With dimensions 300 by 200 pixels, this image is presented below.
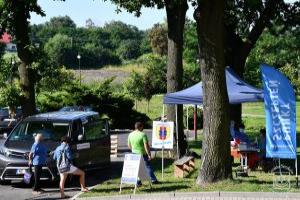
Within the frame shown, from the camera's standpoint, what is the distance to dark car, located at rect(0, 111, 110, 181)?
14.6 metres

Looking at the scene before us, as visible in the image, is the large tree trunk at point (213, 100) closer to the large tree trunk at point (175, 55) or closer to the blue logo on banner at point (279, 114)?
the blue logo on banner at point (279, 114)

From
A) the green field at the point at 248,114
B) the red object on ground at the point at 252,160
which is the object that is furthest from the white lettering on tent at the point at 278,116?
the green field at the point at 248,114

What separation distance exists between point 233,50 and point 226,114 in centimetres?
1203

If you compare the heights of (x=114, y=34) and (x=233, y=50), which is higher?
(x=114, y=34)

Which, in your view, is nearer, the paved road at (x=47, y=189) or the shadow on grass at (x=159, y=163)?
the paved road at (x=47, y=189)

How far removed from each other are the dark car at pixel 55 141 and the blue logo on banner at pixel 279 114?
5.03m

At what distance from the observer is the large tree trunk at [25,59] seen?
874 inches

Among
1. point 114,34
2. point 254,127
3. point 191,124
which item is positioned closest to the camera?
point 254,127

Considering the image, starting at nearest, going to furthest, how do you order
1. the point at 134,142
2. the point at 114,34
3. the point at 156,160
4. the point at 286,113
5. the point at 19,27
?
the point at 286,113 < the point at 134,142 < the point at 156,160 < the point at 19,27 < the point at 114,34

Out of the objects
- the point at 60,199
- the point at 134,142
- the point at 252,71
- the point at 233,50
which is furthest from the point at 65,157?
the point at 252,71

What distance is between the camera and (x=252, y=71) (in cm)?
4572

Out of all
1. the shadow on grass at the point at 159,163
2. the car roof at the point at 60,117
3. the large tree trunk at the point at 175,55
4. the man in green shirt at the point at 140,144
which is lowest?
the shadow on grass at the point at 159,163

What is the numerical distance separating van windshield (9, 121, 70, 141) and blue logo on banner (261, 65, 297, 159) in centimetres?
537

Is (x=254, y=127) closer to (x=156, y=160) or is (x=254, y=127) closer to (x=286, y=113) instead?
(x=156, y=160)
